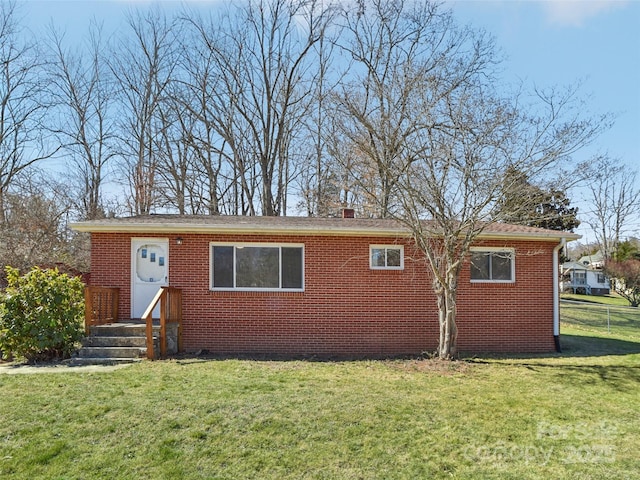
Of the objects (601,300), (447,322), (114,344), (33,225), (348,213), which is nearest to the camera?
(114,344)

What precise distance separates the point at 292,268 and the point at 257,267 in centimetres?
76

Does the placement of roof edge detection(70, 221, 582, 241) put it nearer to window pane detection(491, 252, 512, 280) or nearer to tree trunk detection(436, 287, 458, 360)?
window pane detection(491, 252, 512, 280)

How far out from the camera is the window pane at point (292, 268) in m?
9.66

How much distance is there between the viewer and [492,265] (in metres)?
10.1

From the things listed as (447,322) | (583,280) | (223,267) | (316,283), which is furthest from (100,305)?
(583,280)

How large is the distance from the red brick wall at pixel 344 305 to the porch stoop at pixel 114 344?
957 millimetres

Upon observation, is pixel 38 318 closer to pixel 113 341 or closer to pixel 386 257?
pixel 113 341

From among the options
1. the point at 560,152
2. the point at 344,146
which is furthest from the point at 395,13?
the point at 560,152

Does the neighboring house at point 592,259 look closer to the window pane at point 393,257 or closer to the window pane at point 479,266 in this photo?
the window pane at point 479,266

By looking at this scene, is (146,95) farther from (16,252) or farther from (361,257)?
(361,257)

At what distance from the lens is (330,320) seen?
9633 mm

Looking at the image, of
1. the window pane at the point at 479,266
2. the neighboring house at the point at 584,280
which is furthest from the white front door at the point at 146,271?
the neighboring house at the point at 584,280

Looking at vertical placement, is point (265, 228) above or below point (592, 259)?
above

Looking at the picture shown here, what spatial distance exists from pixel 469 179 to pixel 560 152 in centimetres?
Result: 171
